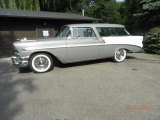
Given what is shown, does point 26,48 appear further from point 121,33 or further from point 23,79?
point 121,33

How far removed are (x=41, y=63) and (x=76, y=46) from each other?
1.52 m

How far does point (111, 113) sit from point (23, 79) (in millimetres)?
3851

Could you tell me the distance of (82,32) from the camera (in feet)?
28.6

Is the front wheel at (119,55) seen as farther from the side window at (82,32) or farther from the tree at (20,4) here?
the tree at (20,4)

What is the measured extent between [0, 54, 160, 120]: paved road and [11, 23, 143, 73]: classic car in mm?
517

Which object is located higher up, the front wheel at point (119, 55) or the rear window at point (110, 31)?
the rear window at point (110, 31)

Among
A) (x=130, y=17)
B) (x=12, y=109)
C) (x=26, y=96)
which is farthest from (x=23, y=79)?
(x=130, y=17)

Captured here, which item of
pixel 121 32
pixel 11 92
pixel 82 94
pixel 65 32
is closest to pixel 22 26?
pixel 65 32

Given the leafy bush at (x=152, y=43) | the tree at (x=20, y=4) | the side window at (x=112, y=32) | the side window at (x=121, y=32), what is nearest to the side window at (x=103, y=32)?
the side window at (x=112, y=32)

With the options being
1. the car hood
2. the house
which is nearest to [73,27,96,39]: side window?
the car hood

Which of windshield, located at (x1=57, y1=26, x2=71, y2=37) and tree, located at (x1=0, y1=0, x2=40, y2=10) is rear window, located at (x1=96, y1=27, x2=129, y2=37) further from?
tree, located at (x1=0, y1=0, x2=40, y2=10)

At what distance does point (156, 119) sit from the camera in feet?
12.9

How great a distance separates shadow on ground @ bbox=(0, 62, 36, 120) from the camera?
4375mm

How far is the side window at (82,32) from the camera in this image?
28.2 ft
